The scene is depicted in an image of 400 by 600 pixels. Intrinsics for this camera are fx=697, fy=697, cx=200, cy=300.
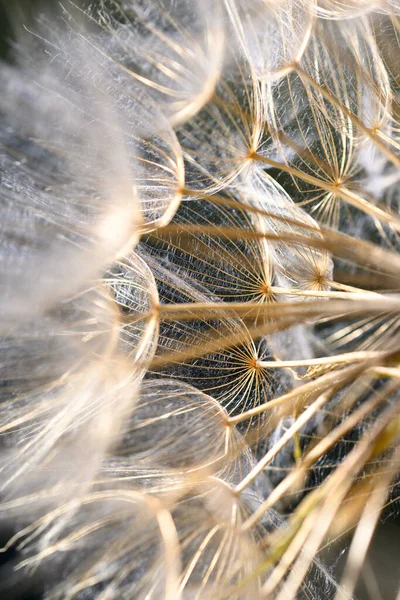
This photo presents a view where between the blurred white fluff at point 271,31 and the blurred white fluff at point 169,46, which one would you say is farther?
the blurred white fluff at point 271,31

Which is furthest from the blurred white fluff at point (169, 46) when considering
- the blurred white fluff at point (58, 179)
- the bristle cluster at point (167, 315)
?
the blurred white fluff at point (58, 179)

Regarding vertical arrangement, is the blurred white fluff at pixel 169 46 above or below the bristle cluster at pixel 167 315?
above

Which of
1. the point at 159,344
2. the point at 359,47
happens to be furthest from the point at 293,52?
the point at 159,344

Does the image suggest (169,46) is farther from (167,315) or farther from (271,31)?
(167,315)

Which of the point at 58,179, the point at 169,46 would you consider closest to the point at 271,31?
the point at 169,46

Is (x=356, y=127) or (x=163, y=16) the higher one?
(x=163, y=16)

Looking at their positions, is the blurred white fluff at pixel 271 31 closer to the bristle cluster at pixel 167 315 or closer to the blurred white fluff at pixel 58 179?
the bristle cluster at pixel 167 315

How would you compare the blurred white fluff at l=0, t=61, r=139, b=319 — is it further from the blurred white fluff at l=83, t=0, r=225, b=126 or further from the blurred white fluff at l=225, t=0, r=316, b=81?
the blurred white fluff at l=225, t=0, r=316, b=81

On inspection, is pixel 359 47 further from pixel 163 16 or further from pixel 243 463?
pixel 243 463
